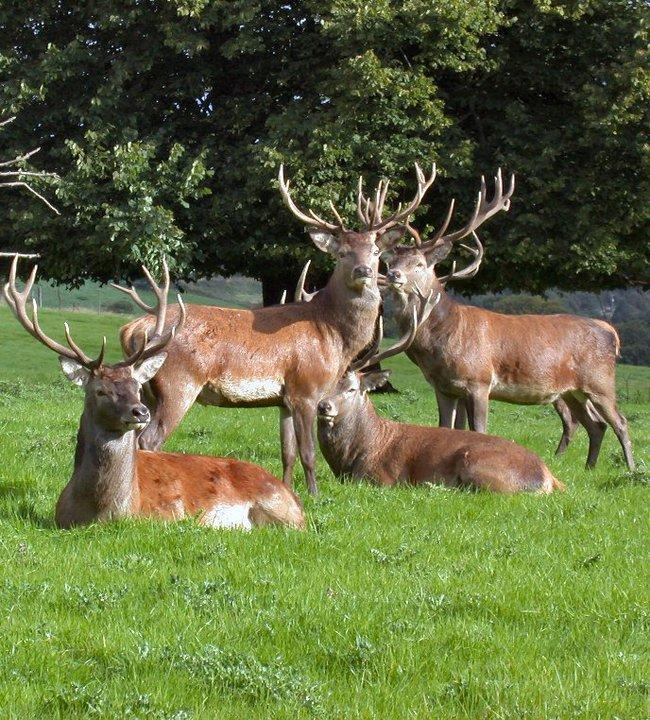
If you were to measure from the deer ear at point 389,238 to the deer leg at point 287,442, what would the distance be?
190 cm

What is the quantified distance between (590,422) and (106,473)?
6635 millimetres

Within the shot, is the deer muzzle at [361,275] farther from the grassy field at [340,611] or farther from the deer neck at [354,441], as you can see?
the grassy field at [340,611]

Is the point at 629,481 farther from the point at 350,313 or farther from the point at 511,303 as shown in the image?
the point at 511,303

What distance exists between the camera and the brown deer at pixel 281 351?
31.1ft

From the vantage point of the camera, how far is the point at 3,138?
66.3 ft

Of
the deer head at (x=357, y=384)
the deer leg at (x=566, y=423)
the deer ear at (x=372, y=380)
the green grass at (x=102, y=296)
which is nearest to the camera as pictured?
the deer head at (x=357, y=384)

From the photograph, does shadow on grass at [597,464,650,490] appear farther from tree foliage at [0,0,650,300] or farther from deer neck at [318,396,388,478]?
tree foliage at [0,0,650,300]

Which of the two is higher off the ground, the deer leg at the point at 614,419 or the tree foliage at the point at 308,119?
the tree foliage at the point at 308,119

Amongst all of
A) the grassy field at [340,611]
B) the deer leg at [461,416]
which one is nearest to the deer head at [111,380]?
the grassy field at [340,611]

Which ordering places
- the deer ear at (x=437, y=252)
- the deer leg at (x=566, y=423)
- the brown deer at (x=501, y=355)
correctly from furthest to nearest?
the deer leg at (x=566, y=423) → the deer ear at (x=437, y=252) → the brown deer at (x=501, y=355)

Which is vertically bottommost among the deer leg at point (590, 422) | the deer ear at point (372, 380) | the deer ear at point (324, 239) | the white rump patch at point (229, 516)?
the deer leg at point (590, 422)

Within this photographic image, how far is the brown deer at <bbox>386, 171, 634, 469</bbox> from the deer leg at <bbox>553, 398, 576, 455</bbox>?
581mm

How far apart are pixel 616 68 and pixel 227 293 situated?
67.4 metres

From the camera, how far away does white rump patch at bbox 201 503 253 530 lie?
7.63m
